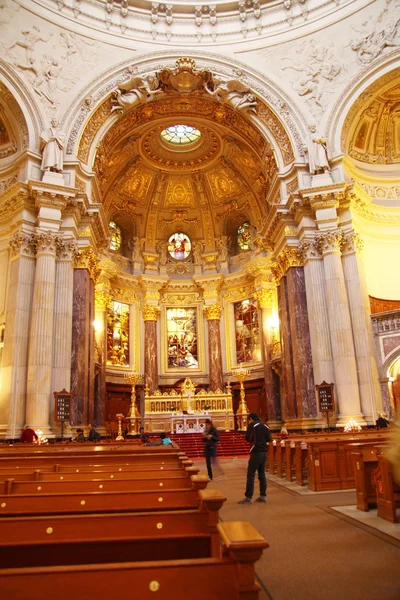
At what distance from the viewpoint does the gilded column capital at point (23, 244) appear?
1677 centimetres

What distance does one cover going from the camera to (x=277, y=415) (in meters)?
23.3

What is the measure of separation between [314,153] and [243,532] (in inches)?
739

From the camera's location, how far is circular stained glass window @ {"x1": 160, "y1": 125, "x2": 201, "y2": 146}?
2630cm

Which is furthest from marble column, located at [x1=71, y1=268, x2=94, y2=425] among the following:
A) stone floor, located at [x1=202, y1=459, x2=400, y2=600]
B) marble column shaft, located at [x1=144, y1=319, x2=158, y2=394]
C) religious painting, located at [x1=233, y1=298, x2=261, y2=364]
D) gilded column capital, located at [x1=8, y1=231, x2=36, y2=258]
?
stone floor, located at [x1=202, y1=459, x2=400, y2=600]

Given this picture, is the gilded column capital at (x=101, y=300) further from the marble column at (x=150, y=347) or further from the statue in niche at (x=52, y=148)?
the statue in niche at (x=52, y=148)

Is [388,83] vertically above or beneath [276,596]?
above

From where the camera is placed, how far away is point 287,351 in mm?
19266

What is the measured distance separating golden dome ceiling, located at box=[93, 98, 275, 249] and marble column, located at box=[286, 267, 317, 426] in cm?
612

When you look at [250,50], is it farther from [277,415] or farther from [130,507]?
[130,507]

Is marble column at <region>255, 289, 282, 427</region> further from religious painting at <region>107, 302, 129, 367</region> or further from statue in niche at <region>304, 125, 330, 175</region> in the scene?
statue in niche at <region>304, 125, 330, 175</region>

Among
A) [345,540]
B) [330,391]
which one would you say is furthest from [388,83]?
[345,540]

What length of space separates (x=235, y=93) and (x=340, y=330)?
445 inches

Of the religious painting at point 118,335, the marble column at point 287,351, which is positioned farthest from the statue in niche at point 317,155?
the religious painting at point 118,335

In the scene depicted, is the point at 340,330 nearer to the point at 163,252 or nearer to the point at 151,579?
the point at 163,252
